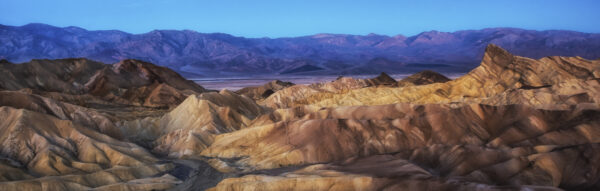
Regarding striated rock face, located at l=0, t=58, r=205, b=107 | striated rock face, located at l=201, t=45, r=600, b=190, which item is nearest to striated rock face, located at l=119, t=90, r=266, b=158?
striated rock face, located at l=201, t=45, r=600, b=190

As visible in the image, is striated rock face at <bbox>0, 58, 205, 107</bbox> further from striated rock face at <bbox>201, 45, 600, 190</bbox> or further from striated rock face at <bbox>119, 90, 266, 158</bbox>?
striated rock face at <bbox>201, 45, 600, 190</bbox>

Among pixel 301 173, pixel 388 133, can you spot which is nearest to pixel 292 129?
pixel 388 133

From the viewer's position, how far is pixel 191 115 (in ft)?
177

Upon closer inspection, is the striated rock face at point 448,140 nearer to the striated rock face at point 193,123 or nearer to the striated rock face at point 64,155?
the striated rock face at point 193,123

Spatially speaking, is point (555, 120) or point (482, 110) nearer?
point (555, 120)

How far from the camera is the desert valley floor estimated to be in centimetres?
2655

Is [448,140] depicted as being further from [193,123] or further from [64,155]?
[64,155]

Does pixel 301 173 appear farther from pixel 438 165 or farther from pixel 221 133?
pixel 221 133

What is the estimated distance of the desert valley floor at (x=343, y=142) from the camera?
26547mm

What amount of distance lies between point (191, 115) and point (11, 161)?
20.0 metres

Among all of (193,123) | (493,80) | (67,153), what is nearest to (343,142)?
(193,123)

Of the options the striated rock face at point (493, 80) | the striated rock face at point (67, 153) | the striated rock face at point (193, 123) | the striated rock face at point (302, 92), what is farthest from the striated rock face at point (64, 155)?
the striated rock face at point (302, 92)

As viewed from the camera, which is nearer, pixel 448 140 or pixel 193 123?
pixel 448 140

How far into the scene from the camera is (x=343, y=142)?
38938mm
